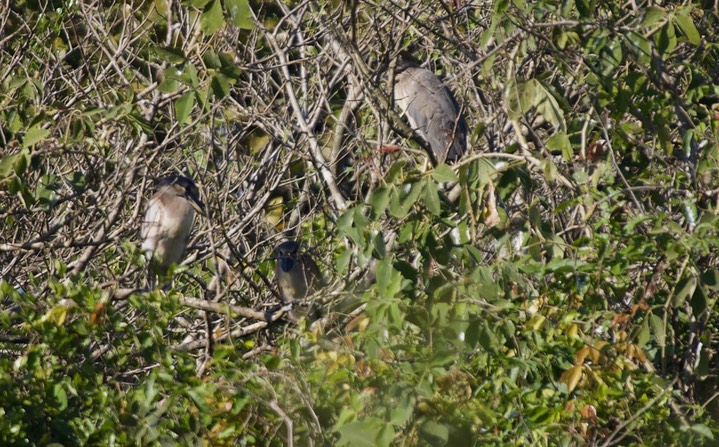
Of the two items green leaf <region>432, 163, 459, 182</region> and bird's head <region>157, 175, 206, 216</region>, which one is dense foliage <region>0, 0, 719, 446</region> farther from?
bird's head <region>157, 175, 206, 216</region>

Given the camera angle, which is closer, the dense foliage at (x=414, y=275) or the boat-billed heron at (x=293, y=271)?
the dense foliage at (x=414, y=275)

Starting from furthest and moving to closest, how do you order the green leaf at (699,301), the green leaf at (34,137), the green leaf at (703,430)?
the green leaf at (699,301) → the green leaf at (34,137) → the green leaf at (703,430)

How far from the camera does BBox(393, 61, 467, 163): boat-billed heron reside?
6793mm

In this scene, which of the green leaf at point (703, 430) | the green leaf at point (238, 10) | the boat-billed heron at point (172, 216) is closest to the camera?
the green leaf at point (238, 10)

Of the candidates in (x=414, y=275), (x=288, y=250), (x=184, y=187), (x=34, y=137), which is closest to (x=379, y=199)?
(x=414, y=275)

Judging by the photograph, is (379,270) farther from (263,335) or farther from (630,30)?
(263,335)

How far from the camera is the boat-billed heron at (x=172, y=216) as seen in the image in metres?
5.94

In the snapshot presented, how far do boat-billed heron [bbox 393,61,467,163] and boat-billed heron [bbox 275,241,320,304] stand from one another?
1.17 m

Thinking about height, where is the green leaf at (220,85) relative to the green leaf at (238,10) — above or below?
below

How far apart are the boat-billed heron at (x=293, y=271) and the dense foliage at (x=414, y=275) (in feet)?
2.06

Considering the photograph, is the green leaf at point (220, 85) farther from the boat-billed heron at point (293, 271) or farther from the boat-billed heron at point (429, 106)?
the boat-billed heron at point (429, 106)

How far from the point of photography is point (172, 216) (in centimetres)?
604

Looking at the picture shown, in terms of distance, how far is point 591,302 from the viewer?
12.2ft

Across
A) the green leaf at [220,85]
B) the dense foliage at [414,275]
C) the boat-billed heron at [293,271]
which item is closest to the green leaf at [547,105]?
the dense foliage at [414,275]
